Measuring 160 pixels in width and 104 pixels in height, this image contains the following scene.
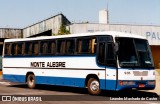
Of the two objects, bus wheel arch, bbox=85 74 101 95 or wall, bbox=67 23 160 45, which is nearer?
bus wheel arch, bbox=85 74 101 95

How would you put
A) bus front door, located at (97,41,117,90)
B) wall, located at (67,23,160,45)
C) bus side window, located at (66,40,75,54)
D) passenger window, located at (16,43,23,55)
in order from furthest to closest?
wall, located at (67,23,160,45) < passenger window, located at (16,43,23,55) < bus side window, located at (66,40,75,54) < bus front door, located at (97,41,117,90)

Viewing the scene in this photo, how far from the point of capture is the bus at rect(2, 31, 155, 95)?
55.3ft

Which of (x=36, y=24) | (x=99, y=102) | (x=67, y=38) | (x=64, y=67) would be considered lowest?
(x=99, y=102)

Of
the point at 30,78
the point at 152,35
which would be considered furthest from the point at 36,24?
the point at 30,78

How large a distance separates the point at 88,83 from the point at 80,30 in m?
22.6

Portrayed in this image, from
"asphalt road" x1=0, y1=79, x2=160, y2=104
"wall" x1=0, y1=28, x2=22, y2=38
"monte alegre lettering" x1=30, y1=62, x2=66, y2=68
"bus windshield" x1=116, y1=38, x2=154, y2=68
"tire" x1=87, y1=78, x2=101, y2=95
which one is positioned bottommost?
"asphalt road" x1=0, y1=79, x2=160, y2=104

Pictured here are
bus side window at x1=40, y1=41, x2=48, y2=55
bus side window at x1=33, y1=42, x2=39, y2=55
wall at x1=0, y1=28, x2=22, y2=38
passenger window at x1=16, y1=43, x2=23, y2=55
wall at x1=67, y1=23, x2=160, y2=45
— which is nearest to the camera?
bus side window at x1=40, y1=41, x2=48, y2=55

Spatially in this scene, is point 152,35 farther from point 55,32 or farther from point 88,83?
point 88,83

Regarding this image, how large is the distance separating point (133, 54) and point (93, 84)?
2367mm

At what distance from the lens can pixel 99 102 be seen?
14.6 metres

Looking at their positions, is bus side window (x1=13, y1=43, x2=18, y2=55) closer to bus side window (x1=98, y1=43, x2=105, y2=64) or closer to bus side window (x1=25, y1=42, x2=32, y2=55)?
bus side window (x1=25, y1=42, x2=32, y2=55)

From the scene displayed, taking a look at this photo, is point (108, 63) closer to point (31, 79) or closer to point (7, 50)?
point (31, 79)

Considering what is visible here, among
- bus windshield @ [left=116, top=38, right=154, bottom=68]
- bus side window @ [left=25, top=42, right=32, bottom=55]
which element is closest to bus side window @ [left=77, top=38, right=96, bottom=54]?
bus windshield @ [left=116, top=38, right=154, bottom=68]

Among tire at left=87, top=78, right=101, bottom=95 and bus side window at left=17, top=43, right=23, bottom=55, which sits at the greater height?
bus side window at left=17, top=43, right=23, bottom=55
